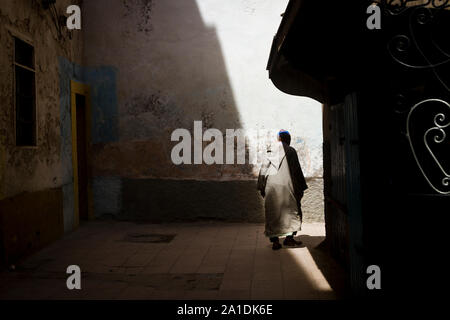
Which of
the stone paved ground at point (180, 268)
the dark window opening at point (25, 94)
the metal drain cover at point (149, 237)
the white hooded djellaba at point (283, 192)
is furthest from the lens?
the metal drain cover at point (149, 237)

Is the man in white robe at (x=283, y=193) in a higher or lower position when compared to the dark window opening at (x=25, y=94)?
lower

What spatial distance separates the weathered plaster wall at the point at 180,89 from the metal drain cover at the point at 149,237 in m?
1.25

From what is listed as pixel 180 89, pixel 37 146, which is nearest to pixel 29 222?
pixel 37 146

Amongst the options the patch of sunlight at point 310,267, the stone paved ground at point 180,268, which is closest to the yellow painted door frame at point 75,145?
the stone paved ground at point 180,268

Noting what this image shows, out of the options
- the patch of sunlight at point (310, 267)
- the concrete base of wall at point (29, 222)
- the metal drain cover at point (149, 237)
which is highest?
the concrete base of wall at point (29, 222)

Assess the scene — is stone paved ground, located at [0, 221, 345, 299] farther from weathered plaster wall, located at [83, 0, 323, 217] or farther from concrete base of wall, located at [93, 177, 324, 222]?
weathered plaster wall, located at [83, 0, 323, 217]

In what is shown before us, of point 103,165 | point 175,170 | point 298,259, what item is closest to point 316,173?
point 175,170

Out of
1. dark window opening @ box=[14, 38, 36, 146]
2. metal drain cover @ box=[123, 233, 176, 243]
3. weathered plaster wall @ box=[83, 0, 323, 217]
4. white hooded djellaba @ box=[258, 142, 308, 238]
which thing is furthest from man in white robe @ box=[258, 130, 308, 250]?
dark window opening @ box=[14, 38, 36, 146]

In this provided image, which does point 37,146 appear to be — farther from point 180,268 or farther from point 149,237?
point 180,268

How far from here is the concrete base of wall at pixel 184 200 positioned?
9.51m

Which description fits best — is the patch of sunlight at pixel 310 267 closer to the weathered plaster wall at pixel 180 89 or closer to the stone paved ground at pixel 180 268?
the stone paved ground at pixel 180 268

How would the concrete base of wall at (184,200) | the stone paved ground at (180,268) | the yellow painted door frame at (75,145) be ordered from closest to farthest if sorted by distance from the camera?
1. the stone paved ground at (180,268)
2. the yellow painted door frame at (75,145)
3. the concrete base of wall at (184,200)

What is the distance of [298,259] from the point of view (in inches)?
253

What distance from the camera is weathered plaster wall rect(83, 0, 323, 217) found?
9.63m
